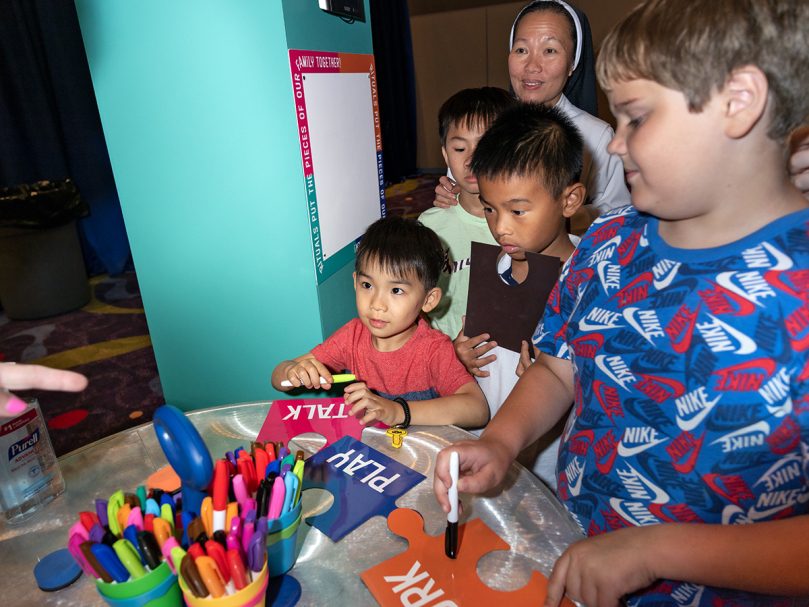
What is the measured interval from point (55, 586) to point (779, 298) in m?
0.79

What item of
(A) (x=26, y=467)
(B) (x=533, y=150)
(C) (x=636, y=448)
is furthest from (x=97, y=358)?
(C) (x=636, y=448)

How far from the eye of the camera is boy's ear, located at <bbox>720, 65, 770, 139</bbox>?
21.0 inches

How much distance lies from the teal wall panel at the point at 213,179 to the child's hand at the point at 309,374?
28cm

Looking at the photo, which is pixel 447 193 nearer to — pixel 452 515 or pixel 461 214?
pixel 461 214

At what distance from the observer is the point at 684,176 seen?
22.4 inches

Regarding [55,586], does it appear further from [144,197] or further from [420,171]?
[420,171]

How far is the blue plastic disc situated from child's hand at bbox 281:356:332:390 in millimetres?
462

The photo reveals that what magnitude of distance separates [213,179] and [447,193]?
22.5 inches

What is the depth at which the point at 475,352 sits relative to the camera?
114cm

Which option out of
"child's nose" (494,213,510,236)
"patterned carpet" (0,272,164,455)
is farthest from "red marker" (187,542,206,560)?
"patterned carpet" (0,272,164,455)

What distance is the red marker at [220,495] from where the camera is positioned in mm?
497

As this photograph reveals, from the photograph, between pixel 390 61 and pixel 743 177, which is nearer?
pixel 743 177

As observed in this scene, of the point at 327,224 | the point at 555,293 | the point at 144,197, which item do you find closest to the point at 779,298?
the point at 555,293

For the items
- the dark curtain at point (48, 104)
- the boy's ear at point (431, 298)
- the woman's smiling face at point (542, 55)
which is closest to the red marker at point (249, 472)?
the boy's ear at point (431, 298)
